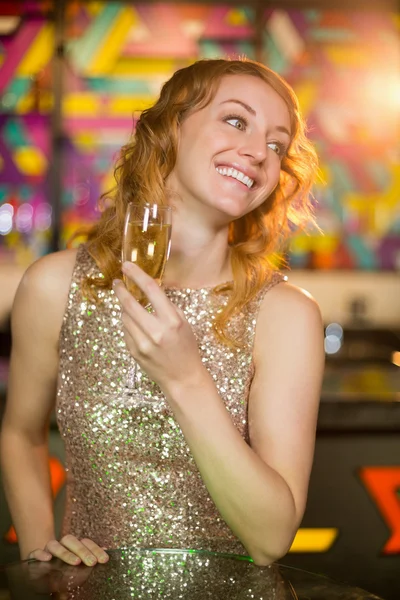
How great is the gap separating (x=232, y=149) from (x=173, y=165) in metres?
0.18

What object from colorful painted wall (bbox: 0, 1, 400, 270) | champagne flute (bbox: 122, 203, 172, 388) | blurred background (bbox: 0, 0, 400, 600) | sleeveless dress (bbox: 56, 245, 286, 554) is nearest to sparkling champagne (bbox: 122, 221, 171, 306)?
champagne flute (bbox: 122, 203, 172, 388)

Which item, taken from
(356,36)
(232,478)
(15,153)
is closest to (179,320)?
(232,478)

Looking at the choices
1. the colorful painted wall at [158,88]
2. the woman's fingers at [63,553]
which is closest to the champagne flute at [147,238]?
the woman's fingers at [63,553]

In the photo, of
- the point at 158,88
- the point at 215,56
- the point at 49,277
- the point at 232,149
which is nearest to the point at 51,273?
the point at 49,277

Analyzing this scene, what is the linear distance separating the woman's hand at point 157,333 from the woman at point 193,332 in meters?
0.34

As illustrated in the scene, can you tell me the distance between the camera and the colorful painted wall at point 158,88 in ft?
14.1

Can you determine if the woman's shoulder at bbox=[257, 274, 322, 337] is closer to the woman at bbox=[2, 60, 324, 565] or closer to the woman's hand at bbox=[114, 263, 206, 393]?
the woman at bbox=[2, 60, 324, 565]

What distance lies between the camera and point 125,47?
4316mm

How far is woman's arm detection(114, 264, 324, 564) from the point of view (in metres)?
1.12

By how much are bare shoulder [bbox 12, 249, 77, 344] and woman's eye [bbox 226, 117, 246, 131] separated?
0.46 m

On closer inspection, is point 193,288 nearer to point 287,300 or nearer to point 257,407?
point 287,300

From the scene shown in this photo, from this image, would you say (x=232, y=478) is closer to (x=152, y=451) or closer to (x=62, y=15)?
(x=152, y=451)

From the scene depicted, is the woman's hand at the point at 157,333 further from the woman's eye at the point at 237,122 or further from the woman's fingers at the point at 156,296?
Result: the woman's eye at the point at 237,122

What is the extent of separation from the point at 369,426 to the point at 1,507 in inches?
45.1
